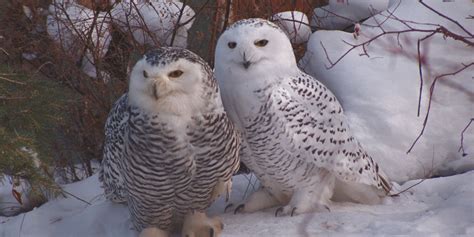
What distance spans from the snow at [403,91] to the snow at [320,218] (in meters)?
0.37

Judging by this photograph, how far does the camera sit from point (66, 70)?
4285mm

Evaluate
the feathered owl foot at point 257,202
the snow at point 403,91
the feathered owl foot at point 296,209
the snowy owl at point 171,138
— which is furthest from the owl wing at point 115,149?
the snow at point 403,91

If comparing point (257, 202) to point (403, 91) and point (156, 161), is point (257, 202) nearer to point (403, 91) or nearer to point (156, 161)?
point (156, 161)

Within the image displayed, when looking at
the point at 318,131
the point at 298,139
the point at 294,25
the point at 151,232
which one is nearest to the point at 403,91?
the point at 294,25

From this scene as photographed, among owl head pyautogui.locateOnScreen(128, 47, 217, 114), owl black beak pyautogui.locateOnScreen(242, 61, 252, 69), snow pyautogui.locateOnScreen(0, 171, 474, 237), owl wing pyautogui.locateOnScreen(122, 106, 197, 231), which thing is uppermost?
owl black beak pyautogui.locateOnScreen(242, 61, 252, 69)

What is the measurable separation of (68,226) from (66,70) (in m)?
1.20

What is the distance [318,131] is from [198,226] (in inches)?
27.0

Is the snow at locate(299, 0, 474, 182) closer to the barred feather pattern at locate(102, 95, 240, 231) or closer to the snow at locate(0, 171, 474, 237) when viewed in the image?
the snow at locate(0, 171, 474, 237)

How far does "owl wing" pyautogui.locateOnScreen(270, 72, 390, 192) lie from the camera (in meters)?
2.91

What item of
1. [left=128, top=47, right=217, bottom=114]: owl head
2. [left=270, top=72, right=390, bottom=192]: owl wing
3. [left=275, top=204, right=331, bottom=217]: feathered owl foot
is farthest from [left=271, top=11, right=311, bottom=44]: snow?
[left=128, top=47, right=217, bottom=114]: owl head

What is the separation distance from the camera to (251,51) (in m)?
2.82

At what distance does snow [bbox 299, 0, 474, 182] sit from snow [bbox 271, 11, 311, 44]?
0.09 m

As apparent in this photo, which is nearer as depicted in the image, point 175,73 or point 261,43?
point 175,73

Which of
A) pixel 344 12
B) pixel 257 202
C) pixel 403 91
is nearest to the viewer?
pixel 257 202
